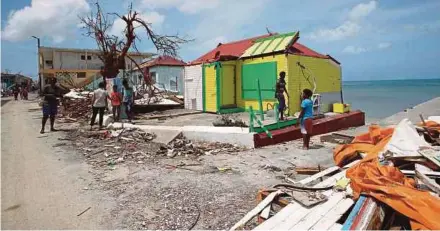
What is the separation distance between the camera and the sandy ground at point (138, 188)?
13.5 ft

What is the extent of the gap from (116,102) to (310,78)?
7977 mm

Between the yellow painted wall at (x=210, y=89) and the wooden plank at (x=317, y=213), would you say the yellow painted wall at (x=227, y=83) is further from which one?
the wooden plank at (x=317, y=213)

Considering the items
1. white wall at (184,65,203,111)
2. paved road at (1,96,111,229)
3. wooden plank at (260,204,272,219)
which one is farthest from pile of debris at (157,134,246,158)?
white wall at (184,65,203,111)

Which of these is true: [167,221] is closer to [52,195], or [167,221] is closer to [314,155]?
[52,195]

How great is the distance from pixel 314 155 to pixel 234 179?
2702 mm

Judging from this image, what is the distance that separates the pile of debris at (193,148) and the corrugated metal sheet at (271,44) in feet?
19.3

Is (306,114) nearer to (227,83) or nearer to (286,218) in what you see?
(286,218)

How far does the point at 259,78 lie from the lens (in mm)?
13469

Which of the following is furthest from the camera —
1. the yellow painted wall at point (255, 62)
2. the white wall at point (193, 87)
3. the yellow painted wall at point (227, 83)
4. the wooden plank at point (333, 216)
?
the white wall at point (193, 87)

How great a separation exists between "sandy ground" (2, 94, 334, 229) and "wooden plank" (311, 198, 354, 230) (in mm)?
1126

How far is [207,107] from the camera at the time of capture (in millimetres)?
15406

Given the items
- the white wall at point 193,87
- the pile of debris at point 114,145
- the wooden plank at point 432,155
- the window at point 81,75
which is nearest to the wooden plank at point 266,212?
the wooden plank at point 432,155

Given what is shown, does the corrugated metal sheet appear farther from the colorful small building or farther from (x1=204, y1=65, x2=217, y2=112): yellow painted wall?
(x1=204, y1=65, x2=217, y2=112): yellow painted wall

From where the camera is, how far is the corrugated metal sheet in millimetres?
12633
